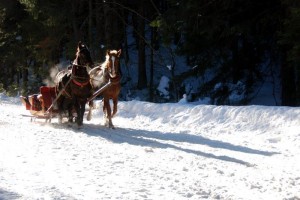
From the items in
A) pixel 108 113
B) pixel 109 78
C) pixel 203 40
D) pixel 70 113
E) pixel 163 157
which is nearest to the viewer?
pixel 163 157

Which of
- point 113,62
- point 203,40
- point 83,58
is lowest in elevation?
point 113,62

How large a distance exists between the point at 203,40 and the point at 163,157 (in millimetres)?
11971

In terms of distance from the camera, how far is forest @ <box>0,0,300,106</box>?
18.5 meters

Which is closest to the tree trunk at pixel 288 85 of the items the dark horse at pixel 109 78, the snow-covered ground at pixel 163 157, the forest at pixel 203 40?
the forest at pixel 203 40

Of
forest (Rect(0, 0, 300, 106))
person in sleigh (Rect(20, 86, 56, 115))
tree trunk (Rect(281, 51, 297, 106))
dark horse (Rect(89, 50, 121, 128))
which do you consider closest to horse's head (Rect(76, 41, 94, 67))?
dark horse (Rect(89, 50, 121, 128))

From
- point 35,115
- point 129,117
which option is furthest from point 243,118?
point 35,115

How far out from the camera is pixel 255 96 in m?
23.3

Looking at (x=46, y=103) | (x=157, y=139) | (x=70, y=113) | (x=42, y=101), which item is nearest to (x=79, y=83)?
(x=70, y=113)

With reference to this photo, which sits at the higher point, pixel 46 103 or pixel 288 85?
pixel 288 85

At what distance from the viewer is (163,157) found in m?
9.06

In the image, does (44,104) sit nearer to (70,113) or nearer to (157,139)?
(70,113)

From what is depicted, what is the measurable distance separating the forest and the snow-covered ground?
14.4 ft

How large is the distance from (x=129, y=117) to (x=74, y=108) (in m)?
2.89

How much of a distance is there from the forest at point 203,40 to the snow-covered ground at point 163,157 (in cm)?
439
